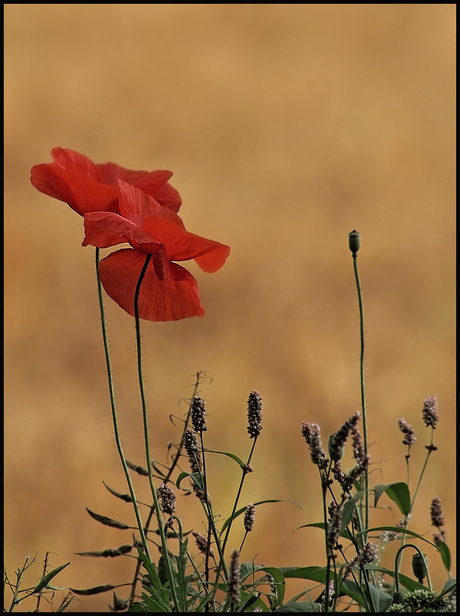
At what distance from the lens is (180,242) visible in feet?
0.98

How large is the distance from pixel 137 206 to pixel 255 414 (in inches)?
4.4

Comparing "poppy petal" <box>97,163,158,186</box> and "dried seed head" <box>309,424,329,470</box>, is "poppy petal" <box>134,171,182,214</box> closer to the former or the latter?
"poppy petal" <box>97,163,158,186</box>

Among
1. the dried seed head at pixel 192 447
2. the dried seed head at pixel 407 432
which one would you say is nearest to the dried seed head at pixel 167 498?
the dried seed head at pixel 192 447

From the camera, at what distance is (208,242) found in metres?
0.30

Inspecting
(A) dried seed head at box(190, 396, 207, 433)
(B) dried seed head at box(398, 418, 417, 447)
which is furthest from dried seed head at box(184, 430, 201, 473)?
(B) dried seed head at box(398, 418, 417, 447)

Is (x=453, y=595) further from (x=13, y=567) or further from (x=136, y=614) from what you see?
(x=13, y=567)

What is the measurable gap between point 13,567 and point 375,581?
67 centimetres

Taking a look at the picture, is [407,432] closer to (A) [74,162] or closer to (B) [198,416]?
(B) [198,416]

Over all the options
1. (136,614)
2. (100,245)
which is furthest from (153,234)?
(136,614)

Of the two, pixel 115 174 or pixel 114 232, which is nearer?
pixel 114 232

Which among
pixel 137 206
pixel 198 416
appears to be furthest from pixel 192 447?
pixel 137 206

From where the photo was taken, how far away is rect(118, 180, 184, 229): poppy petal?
0.97 ft

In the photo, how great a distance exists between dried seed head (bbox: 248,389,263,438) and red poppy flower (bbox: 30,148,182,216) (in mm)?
116

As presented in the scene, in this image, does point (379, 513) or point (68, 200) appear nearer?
point (68, 200)
